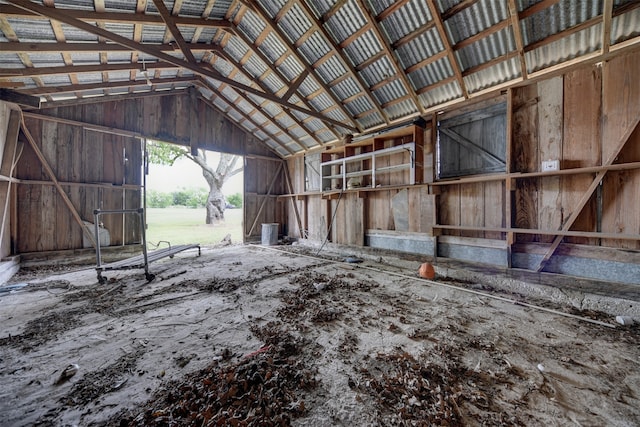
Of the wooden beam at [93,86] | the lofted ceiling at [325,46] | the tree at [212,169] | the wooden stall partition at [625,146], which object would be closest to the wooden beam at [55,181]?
the lofted ceiling at [325,46]

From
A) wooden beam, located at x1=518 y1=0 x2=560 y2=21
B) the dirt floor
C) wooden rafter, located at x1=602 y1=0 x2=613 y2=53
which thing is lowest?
the dirt floor

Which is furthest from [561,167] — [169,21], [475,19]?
[169,21]

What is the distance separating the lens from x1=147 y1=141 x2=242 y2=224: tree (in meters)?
12.0

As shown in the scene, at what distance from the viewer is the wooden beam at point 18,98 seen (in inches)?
161

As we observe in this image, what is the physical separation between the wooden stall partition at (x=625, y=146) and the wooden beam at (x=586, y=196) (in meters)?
0.06

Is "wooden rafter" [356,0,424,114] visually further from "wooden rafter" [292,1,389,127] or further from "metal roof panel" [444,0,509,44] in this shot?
"metal roof panel" [444,0,509,44]

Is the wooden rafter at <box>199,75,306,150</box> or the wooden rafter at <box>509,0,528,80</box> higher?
the wooden rafter at <box>199,75,306,150</box>

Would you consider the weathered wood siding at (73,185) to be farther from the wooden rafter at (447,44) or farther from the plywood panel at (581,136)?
the plywood panel at (581,136)

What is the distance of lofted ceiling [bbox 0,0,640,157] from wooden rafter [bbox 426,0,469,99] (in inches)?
0.7

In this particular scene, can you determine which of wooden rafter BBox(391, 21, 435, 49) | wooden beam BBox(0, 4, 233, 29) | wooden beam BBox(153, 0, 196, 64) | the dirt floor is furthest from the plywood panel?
wooden beam BBox(0, 4, 233, 29)

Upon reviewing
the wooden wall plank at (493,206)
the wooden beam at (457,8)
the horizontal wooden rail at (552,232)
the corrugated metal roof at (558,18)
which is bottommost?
the horizontal wooden rail at (552,232)

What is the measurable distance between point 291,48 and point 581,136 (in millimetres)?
5292

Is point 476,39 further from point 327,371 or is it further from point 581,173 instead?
point 327,371

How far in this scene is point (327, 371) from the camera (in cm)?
185
